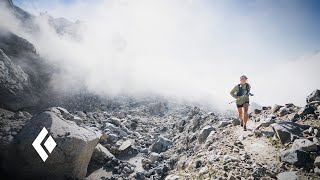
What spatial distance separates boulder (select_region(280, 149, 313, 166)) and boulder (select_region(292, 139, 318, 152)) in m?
0.22

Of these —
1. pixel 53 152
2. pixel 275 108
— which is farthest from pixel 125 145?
pixel 275 108

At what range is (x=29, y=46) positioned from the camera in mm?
21297

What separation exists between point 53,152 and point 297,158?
7.89 meters

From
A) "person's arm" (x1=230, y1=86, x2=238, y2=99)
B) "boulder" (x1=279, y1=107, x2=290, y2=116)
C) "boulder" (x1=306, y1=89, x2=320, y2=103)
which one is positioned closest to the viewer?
"boulder" (x1=306, y1=89, x2=320, y2=103)

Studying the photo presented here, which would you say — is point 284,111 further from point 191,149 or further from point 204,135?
point 191,149

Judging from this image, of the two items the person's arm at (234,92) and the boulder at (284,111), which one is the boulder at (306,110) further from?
the person's arm at (234,92)

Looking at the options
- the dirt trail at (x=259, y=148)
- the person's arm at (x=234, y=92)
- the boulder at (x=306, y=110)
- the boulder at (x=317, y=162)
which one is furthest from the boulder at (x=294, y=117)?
the boulder at (x=317, y=162)

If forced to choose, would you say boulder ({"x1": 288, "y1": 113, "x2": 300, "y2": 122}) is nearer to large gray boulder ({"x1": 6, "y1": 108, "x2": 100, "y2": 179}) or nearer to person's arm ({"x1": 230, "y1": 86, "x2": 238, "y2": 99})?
person's arm ({"x1": 230, "y1": 86, "x2": 238, "y2": 99})

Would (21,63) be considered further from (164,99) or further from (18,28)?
(164,99)

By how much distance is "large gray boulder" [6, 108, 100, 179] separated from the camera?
7586 millimetres

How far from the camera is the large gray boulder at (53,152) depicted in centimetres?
759

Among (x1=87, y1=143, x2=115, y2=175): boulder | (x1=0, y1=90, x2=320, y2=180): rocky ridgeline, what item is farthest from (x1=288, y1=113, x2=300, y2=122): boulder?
(x1=87, y1=143, x2=115, y2=175): boulder

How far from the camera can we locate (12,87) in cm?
1541

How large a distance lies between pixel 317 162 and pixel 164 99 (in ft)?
77.2
